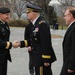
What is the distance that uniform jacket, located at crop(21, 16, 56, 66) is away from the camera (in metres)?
6.19

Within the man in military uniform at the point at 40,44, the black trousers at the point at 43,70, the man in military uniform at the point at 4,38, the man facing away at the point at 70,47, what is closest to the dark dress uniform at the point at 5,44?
the man in military uniform at the point at 4,38

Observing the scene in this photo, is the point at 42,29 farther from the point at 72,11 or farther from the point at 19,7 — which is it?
the point at 19,7

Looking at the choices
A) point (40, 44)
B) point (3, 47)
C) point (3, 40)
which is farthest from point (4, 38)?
point (40, 44)

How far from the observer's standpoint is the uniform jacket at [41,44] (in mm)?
6191

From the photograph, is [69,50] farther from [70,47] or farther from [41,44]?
[41,44]

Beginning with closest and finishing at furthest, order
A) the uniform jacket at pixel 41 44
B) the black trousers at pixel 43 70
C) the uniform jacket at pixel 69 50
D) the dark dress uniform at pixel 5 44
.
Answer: the uniform jacket at pixel 69 50 < the uniform jacket at pixel 41 44 < the black trousers at pixel 43 70 < the dark dress uniform at pixel 5 44

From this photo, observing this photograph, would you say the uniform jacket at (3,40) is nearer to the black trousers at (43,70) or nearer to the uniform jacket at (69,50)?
the black trousers at (43,70)

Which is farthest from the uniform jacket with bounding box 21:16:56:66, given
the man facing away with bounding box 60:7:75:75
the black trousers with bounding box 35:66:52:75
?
the man facing away with bounding box 60:7:75:75

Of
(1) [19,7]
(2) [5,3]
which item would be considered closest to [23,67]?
(2) [5,3]

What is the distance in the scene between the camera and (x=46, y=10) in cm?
4897

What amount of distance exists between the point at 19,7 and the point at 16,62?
5447 cm

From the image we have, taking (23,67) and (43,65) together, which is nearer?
(43,65)

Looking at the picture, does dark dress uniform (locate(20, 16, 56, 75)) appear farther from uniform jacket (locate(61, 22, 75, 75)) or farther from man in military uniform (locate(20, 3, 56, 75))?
uniform jacket (locate(61, 22, 75, 75))

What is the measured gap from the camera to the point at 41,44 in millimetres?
6238
